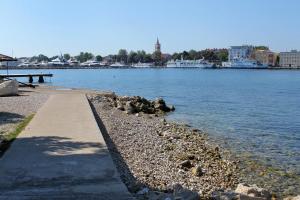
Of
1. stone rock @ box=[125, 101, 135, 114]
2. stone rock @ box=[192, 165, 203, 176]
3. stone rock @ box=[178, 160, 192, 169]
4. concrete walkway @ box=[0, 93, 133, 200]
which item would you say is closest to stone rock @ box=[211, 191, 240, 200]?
concrete walkway @ box=[0, 93, 133, 200]

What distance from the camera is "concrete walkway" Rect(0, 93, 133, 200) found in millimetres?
8258

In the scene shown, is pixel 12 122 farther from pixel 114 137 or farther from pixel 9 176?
pixel 9 176

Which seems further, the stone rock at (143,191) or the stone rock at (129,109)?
the stone rock at (129,109)

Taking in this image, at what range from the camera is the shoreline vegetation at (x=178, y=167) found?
32.2 ft

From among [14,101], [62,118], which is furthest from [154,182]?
[14,101]

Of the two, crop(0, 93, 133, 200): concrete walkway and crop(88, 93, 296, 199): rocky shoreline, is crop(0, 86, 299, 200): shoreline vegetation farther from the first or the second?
crop(0, 93, 133, 200): concrete walkway

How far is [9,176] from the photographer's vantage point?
29.9 feet

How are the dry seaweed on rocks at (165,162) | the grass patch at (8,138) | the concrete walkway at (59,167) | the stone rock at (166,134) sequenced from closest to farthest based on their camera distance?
the concrete walkway at (59,167), the dry seaweed on rocks at (165,162), the grass patch at (8,138), the stone rock at (166,134)

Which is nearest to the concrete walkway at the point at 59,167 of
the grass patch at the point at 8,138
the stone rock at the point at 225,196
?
the grass patch at the point at 8,138

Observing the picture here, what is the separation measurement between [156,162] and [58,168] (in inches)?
170

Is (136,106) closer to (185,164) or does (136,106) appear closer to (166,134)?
(166,134)

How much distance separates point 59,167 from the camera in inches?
388

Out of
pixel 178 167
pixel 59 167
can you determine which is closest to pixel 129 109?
pixel 178 167

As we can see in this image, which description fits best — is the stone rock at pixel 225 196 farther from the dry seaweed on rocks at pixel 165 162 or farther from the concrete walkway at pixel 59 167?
the concrete walkway at pixel 59 167
